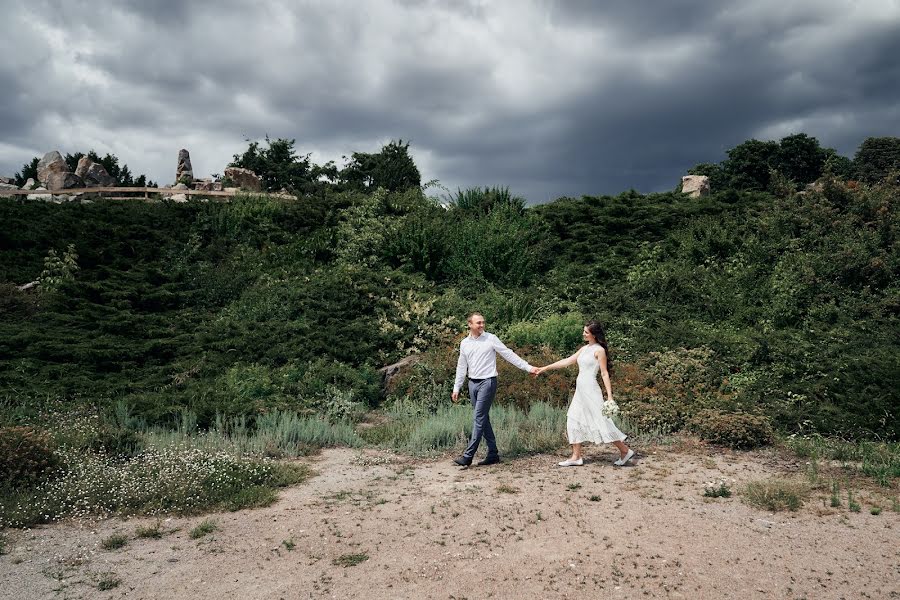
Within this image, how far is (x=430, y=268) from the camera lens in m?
17.2

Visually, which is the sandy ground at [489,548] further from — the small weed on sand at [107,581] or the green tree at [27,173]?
the green tree at [27,173]

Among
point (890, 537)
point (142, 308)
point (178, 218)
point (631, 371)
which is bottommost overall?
point (890, 537)

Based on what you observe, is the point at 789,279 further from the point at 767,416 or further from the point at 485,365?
the point at 485,365

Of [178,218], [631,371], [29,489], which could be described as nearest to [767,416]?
[631,371]

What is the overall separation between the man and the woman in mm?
664

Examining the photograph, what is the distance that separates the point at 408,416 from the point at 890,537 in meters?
6.50

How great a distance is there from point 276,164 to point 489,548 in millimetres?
40446

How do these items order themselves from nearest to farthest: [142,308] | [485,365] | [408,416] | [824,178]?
[485,365] < [408,416] < [142,308] < [824,178]

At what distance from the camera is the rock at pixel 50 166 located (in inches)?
1329

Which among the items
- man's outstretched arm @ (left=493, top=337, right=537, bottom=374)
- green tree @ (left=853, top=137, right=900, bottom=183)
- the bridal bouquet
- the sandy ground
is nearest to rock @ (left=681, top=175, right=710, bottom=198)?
man's outstretched arm @ (left=493, top=337, right=537, bottom=374)

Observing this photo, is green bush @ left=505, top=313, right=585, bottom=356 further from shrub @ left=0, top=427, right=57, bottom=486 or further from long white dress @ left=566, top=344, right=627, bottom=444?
shrub @ left=0, top=427, right=57, bottom=486

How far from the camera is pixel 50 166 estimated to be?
111 ft

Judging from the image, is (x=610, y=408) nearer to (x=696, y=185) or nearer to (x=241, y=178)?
(x=696, y=185)

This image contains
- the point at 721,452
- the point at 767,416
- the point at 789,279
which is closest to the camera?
the point at 721,452
